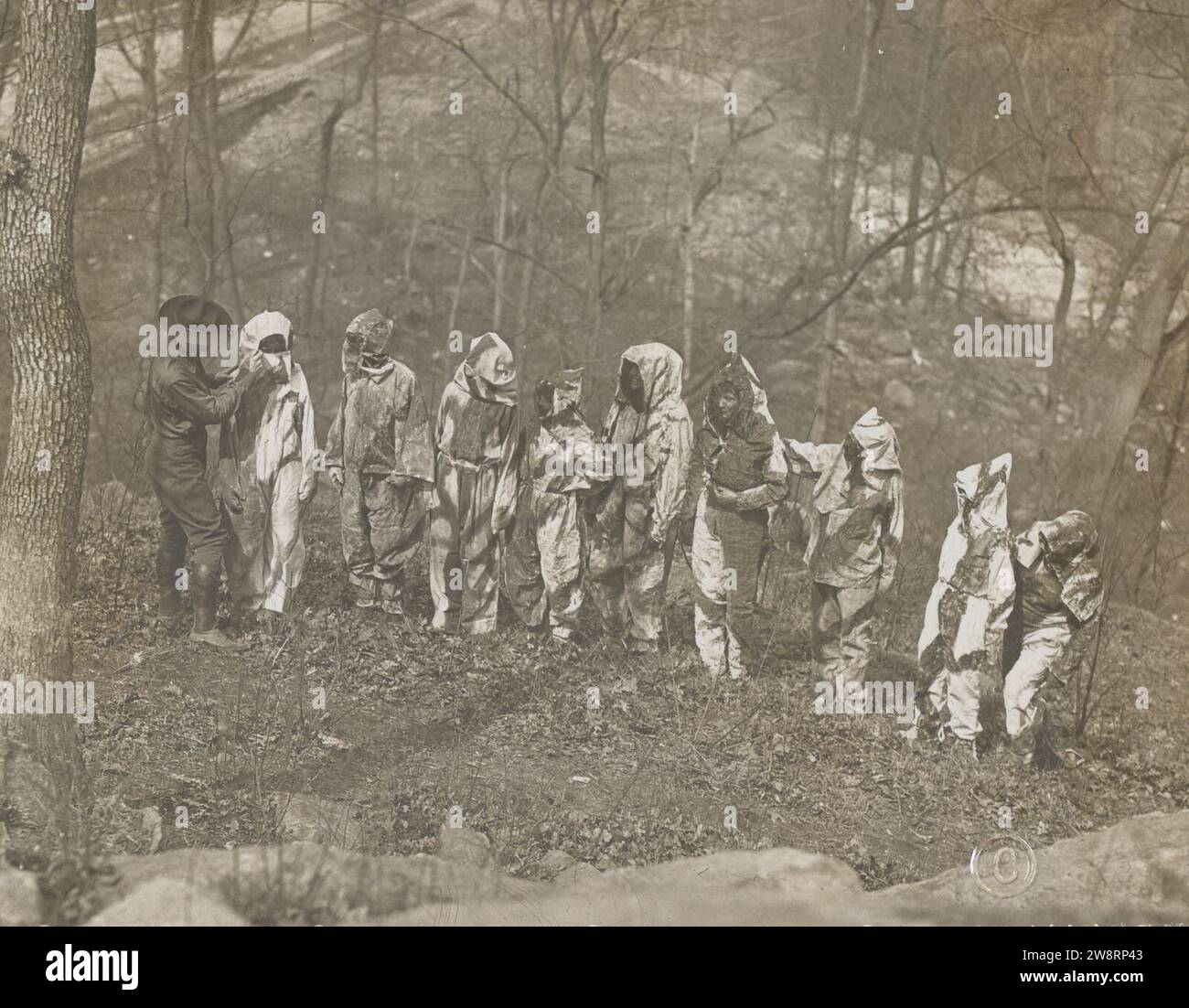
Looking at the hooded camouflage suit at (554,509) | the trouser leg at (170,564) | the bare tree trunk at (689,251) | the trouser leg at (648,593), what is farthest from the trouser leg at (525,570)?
the bare tree trunk at (689,251)

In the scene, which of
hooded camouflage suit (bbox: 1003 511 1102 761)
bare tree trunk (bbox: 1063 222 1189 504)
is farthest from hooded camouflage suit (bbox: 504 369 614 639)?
bare tree trunk (bbox: 1063 222 1189 504)

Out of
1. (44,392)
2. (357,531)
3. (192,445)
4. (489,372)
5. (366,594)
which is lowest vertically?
(366,594)

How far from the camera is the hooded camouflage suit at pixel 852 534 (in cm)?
834

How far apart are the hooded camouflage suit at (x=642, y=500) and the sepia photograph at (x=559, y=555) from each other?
31 mm

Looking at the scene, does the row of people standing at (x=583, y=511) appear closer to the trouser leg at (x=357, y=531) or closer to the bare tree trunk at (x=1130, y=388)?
the trouser leg at (x=357, y=531)

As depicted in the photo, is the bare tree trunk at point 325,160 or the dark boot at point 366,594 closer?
the dark boot at point 366,594

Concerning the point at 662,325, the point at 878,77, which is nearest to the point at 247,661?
the point at 662,325

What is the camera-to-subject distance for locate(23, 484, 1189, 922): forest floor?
7355 millimetres

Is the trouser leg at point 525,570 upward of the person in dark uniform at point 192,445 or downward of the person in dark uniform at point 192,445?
downward

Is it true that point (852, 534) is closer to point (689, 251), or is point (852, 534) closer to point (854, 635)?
point (854, 635)

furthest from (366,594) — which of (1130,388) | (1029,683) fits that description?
(1130,388)

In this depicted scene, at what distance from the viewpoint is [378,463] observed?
8.69m

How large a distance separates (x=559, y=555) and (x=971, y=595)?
8.43ft

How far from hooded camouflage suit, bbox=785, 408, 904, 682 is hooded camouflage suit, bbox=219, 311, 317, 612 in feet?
10.4
